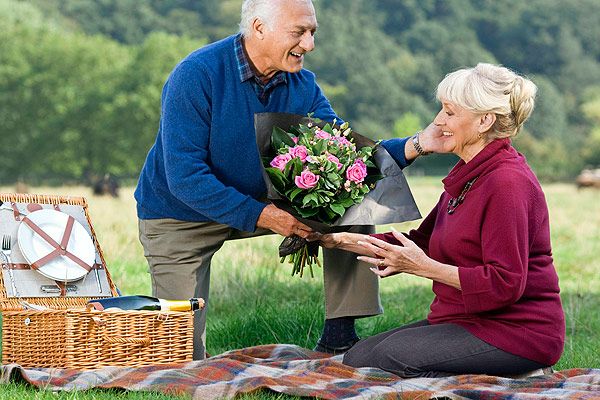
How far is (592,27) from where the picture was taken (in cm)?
8244

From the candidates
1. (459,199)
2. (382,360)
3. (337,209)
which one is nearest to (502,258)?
(459,199)

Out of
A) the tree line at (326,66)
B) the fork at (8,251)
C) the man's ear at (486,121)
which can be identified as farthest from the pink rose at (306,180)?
the tree line at (326,66)

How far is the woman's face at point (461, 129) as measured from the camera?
4391 millimetres

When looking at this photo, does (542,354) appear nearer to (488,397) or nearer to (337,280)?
(488,397)

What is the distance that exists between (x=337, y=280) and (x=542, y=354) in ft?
4.30

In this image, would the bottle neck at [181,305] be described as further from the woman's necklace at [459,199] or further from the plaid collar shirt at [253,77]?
the woman's necklace at [459,199]

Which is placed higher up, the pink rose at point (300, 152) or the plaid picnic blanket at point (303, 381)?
the pink rose at point (300, 152)

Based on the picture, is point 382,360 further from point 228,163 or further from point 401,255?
point 228,163

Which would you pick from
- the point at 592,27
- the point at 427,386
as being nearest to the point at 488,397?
the point at 427,386

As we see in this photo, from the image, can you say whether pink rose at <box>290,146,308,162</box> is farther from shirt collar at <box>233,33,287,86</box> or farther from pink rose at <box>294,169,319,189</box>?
shirt collar at <box>233,33,287,86</box>

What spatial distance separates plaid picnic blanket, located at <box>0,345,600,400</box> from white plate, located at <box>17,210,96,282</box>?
658 mm

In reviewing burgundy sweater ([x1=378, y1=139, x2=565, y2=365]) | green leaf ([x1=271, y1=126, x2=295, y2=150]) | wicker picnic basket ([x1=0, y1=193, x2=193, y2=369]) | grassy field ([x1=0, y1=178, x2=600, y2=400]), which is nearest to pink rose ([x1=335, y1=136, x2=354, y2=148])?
green leaf ([x1=271, y1=126, x2=295, y2=150])

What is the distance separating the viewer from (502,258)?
4160mm

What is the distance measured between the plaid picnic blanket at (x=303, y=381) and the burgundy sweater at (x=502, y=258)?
203mm
